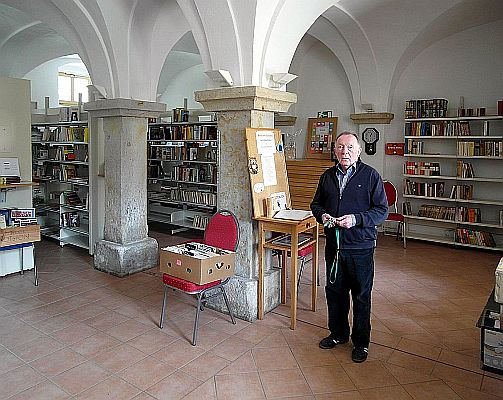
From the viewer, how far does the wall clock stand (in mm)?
8398

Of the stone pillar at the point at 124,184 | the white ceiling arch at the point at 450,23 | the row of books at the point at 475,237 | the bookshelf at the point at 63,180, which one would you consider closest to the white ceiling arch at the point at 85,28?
the stone pillar at the point at 124,184

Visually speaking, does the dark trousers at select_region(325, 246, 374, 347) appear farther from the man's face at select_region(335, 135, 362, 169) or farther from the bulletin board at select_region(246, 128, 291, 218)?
the bulletin board at select_region(246, 128, 291, 218)

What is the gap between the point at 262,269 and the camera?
4207 millimetres

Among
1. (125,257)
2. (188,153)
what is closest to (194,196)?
(188,153)

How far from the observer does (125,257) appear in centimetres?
566

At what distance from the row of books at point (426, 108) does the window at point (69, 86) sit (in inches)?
356

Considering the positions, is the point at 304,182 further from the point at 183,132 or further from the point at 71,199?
the point at 71,199

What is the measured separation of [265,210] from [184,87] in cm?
863

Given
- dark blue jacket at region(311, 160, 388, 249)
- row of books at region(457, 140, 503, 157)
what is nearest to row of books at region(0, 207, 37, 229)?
dark blue jacket at region(311, 160, 388, 249)

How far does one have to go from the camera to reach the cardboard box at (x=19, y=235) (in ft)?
16.6

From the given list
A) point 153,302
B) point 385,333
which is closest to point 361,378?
point 385,333

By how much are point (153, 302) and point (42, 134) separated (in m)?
5.21

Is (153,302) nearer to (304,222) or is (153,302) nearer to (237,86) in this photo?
(304,222)

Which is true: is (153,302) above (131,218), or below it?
below
